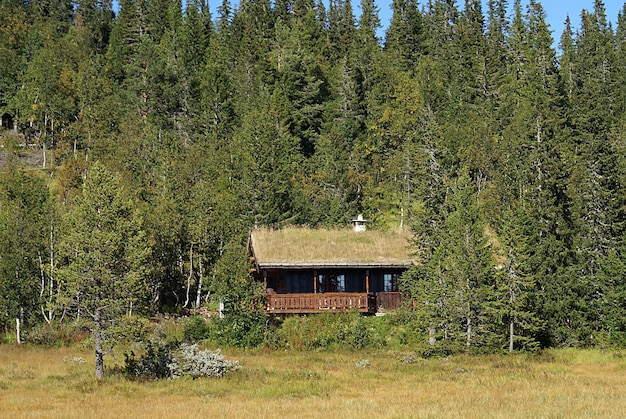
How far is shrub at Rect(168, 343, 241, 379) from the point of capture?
31031 millimetres

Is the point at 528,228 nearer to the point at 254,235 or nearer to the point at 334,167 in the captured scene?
the point at 254,235

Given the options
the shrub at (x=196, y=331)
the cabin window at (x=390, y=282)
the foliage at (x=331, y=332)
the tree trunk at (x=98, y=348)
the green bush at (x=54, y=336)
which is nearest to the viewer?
the tree trunk at (x=98, y=348)

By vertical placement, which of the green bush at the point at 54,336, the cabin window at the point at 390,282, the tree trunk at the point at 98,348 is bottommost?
the green bush at the point at 54,336

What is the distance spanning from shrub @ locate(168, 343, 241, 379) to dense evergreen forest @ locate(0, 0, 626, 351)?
3509 mm

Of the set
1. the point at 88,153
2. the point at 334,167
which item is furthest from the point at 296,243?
the point at 88,153

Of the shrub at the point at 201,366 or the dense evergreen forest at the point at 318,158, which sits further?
the dense evergreen forest at the point at 318,158

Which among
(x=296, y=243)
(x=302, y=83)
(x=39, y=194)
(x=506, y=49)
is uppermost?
(x=506, y=49)

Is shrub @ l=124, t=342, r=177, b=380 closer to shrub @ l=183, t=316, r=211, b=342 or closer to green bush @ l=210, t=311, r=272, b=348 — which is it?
green bush @ l=210, t=311, r=272, b=348

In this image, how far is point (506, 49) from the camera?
359ft

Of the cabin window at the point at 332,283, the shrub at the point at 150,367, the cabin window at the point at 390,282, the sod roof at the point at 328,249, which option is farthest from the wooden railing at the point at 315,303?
the shrub at the point at 150,367

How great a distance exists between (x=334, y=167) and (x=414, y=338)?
3394 centimetres

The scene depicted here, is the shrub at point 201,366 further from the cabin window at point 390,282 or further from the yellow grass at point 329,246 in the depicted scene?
the cabin window at point 390,282

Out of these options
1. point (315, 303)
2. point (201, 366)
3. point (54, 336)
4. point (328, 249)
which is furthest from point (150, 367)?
point (54, 336)

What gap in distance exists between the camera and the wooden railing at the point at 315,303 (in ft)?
138
